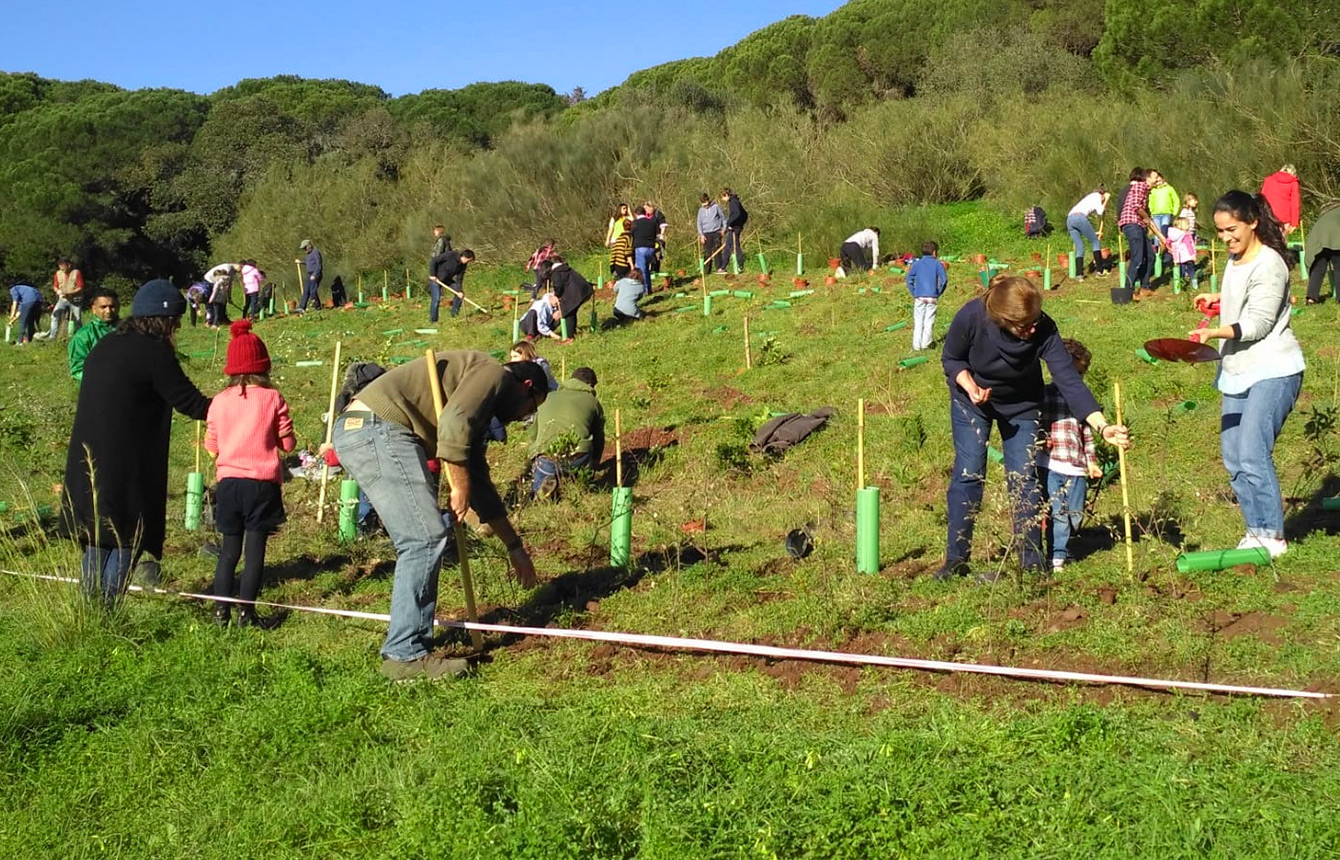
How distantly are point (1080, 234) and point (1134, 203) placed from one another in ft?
8.26

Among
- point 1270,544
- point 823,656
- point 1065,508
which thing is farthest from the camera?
point 1065,508

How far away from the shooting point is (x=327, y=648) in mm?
6289

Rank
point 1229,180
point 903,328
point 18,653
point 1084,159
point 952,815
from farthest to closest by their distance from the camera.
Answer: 1. point 1084,159
2. point 1229,180
3. point 903,328
4. point 18,653
5. point 952,815

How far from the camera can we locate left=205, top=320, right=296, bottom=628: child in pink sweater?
6.65m

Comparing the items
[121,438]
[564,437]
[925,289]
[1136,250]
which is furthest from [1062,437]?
[1136,250]

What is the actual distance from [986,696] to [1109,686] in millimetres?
492

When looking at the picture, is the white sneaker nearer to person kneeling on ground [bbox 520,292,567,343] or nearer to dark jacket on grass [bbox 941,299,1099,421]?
dark jacket on grass [bbox 941,299,1099,421]

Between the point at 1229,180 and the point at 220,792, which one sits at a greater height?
the point at 1229,180

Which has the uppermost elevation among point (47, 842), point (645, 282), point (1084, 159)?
point (1084, 159)

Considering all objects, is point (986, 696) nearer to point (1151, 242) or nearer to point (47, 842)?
point (47, 842)

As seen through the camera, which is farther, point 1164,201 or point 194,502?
point 1164,201

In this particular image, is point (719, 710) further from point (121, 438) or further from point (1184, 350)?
point (121, 438)

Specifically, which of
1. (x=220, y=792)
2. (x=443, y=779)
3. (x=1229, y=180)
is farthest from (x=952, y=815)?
(x=1229, y=180)

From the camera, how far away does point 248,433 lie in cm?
666
